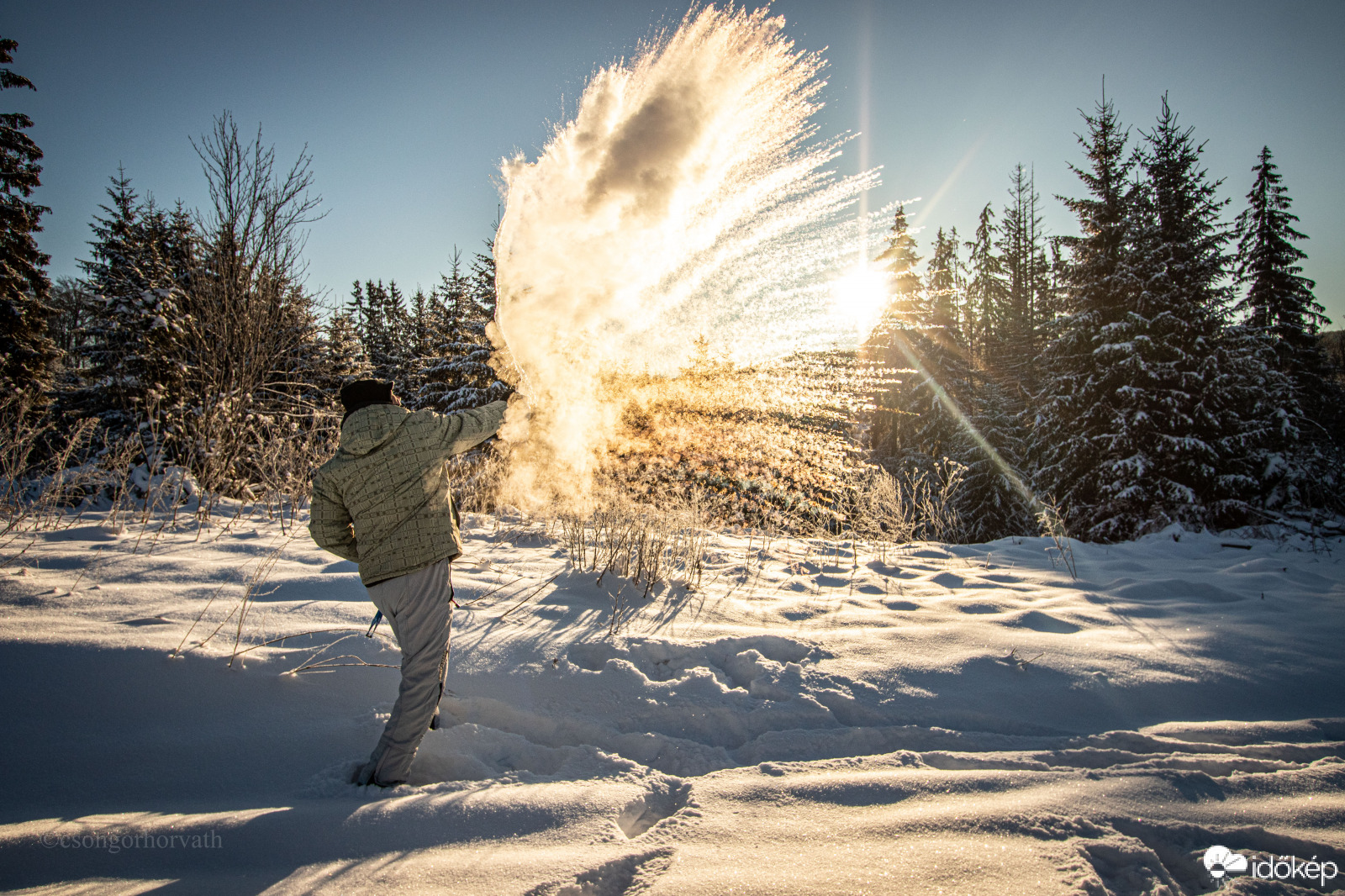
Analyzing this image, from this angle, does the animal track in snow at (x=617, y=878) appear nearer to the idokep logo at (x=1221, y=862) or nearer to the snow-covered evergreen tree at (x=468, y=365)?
the idokep logo at (x=1221, y=862)

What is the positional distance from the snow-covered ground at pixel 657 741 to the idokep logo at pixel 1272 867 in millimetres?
37

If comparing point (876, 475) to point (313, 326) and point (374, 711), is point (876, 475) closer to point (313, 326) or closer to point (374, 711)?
point (374, 711)

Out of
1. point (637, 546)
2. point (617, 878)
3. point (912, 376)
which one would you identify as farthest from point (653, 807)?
point (912, 376)

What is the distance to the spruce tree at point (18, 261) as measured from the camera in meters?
17.1

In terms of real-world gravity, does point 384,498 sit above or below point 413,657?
above

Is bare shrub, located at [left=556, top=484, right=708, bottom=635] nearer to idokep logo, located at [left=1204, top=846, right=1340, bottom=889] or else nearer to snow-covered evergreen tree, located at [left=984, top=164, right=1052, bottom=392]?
idokep logo, located at [left=1204, top=846, right=1340, bottom=889]

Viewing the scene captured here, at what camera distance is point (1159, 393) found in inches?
504

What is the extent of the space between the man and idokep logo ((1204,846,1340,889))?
9.55 ft

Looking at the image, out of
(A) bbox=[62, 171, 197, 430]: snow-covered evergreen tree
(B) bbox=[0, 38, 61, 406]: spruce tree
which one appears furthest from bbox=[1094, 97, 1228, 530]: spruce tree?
(B) bbox=[0, 38, 61, 406]: spruce tree

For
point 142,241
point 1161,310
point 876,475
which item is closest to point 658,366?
point 876,475

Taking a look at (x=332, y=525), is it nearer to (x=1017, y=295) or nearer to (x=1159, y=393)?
(x=1159, y=393)

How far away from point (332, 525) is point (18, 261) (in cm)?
2581

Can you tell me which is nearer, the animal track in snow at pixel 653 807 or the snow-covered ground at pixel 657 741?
the snow-covered ground at pixel 657 741

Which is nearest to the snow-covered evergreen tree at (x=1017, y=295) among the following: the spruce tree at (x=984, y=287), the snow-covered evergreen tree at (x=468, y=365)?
the spruce tree at (x=984, y=287)
